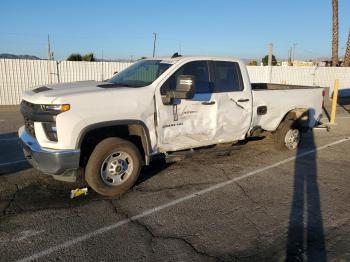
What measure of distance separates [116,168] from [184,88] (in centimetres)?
152

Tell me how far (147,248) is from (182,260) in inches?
16.9

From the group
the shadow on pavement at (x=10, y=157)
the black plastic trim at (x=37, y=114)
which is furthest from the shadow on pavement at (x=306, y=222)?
the shadow on pavement at (x=10, y=157)

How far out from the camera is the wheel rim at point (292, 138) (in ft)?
25.9

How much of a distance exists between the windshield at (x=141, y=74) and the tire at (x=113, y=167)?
3.38ft

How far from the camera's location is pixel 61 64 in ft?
55.5

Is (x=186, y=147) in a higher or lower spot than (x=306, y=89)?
lower

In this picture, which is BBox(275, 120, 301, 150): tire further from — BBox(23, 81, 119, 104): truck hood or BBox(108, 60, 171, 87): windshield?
BBox(23, 81, 119, 104): truck hood

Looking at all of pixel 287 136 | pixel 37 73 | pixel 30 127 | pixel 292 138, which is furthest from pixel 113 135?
pixel 37 73

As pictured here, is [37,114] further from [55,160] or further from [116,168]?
[116,168]

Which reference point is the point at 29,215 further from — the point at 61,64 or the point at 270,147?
the point at 61,64

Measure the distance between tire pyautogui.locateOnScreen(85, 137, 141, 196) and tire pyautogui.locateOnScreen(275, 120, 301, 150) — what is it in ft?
12.0

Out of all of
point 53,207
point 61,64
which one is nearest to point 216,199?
point 53,207

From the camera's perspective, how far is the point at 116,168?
5.15m

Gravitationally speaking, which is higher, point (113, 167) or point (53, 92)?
point (53, 92)
